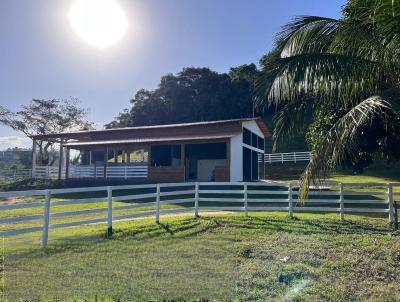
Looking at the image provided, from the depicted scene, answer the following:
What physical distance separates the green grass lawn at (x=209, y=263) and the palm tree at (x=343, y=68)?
160 cm

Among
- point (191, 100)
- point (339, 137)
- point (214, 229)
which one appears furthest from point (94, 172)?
point (191, 100)

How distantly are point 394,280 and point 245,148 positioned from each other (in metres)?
20.5

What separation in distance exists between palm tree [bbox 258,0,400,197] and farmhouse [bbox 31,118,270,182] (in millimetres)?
15285

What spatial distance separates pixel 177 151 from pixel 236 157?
6.20 meters

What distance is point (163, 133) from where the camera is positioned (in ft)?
95.7

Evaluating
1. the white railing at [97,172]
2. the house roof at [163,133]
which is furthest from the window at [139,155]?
the white railing at [97,172]

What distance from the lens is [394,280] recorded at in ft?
20.7

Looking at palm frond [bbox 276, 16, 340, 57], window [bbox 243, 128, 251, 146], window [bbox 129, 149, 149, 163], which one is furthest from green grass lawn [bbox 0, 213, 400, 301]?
window [bbox 129, 149, 149, 163]

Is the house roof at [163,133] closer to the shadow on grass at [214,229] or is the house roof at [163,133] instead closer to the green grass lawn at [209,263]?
the shadow on grass at [214,229]

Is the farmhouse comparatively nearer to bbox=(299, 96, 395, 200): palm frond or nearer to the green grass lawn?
the green grass lawn

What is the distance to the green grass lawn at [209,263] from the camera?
18.0ft

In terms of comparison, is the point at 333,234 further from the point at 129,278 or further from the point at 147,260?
the point at 129,278

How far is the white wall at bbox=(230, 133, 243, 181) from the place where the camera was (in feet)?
76.9

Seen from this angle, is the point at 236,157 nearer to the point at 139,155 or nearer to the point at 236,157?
the point at 236,157
